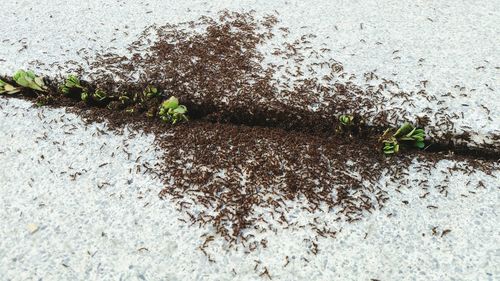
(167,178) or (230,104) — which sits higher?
(230,104)

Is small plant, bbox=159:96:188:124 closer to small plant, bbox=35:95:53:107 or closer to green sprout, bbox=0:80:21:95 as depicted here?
small plant, bbox=35:95:53:107

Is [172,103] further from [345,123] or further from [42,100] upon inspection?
[345,123]

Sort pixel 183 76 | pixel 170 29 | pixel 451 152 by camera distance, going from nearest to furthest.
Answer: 1. pixel 451 152
2. pixel 183 76
3. pixel 170 29

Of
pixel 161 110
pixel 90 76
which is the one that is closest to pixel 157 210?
pixel 161 110

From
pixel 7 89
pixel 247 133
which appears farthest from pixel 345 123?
pixel 7 89

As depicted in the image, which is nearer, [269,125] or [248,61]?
[269,125]

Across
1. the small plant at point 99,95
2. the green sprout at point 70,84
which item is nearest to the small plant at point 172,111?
the small plant at point 99,95

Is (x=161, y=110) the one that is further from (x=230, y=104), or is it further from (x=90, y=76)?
(x=90, y=76)

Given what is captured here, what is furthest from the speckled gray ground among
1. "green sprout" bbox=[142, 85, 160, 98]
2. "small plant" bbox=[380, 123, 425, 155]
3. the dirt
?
"green sprout" bbox=[142, 85, 160, 98]
